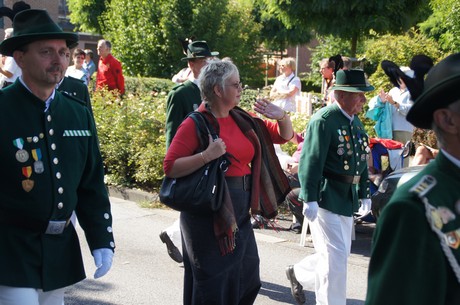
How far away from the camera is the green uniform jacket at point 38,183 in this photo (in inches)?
151

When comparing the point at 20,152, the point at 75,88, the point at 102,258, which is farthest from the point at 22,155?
the point at 75,88

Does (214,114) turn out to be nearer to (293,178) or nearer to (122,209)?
(293,178)

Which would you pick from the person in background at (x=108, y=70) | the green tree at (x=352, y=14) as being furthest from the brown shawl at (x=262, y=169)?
the green tree at (x=352, y=14)

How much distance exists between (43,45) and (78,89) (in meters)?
2.69

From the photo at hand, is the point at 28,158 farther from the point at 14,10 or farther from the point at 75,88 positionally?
the point at 75,88

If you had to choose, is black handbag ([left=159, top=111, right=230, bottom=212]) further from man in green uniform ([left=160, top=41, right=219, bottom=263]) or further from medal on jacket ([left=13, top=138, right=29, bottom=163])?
man in green uniform ([left=160, top=41, right=219, bottom=263])

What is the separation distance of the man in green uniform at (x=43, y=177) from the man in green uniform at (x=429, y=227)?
209cm

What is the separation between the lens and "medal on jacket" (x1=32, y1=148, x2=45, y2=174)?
3928 mm

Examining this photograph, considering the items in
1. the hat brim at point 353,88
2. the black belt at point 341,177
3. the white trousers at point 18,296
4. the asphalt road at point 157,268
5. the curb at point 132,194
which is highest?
the hat brim at point 353,88

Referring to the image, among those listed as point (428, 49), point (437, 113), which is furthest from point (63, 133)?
point (428, 49)

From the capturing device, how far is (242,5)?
98.0 ft

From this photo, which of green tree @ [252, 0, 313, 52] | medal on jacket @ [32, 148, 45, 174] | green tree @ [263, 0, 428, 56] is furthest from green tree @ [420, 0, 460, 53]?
green tree @ [252, 0, 313, 52]

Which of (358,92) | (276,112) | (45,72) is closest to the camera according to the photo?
(45,72)

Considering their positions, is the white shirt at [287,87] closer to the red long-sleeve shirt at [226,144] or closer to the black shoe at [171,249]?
the black shoe at [171,249]
